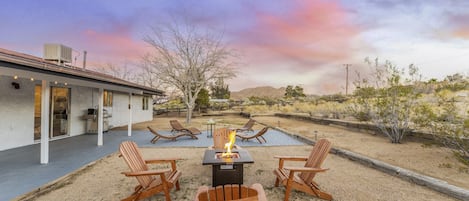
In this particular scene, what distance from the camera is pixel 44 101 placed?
183 inches

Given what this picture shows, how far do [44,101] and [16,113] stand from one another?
265cm

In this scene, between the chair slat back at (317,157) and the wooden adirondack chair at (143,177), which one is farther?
the chair slat back at (317,157)

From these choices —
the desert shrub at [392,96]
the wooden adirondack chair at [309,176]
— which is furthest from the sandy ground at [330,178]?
the desert shrub at [392,96]

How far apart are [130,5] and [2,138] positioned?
688cm

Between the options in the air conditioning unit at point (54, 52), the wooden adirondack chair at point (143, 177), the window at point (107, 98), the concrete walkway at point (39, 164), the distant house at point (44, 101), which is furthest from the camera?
the window at point (107, 98)

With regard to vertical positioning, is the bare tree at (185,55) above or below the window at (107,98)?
above

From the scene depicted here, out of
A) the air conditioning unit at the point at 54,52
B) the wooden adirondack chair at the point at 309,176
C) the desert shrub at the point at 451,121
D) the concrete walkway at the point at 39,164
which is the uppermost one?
the air conditioning unit at the point at 54,52

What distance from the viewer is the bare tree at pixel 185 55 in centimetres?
1614

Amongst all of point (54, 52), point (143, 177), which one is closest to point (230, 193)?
point (143, 177)

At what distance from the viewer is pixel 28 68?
3.64 meters

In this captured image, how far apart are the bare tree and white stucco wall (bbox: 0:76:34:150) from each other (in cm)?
978

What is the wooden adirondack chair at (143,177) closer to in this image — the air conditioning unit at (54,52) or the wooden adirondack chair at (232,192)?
the wooden adirondack chair at (232,192)

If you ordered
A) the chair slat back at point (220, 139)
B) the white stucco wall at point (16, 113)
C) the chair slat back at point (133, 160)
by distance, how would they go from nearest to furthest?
the chair slat back at point (133, 160)
the chair slat back at point (220, 139)
the white stucco wall at point (16, 113)

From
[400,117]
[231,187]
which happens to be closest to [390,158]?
[400,117]
